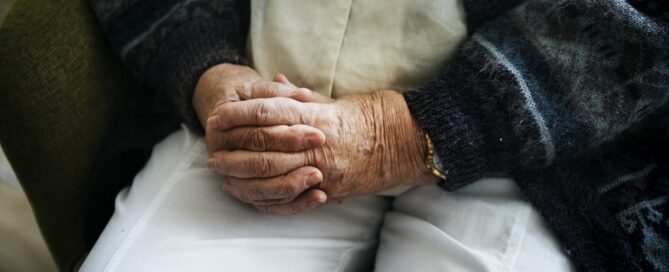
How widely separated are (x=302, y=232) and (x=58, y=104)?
39 centimetres

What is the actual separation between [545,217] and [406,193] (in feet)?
0.67

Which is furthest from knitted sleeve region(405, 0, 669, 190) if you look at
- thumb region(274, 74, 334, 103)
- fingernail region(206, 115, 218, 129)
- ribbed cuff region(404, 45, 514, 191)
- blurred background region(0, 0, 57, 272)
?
blurred background region(0, 0, 57, 272)

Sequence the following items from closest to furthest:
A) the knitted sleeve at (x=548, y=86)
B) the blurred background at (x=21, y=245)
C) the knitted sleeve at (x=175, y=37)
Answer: the knitted sleeve at (x=548, y=86) < the knitted sleeve at (x=175, y=37) < the blurred background at (x=21, y=245)

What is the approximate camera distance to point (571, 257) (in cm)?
68

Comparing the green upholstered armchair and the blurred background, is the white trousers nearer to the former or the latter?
the green upholstered armchair

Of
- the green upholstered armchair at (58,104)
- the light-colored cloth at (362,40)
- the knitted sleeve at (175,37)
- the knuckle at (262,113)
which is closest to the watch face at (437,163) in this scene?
the light-colored cloth at (362,40)

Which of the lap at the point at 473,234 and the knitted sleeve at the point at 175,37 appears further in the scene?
the knitted sleeve at the point at 175,37

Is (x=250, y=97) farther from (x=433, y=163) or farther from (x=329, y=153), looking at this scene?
(x=433, y=163)

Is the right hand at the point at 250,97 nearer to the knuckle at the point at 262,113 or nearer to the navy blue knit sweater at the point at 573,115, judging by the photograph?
the knuckle at the point at 262,113

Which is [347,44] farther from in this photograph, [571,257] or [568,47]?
[571,257]

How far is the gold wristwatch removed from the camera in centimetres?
67

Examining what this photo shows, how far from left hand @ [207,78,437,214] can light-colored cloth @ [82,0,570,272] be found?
0.05 metres

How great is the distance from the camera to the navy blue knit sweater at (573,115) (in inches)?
24.7

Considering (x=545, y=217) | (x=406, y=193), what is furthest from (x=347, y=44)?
(x=545, y=217)
